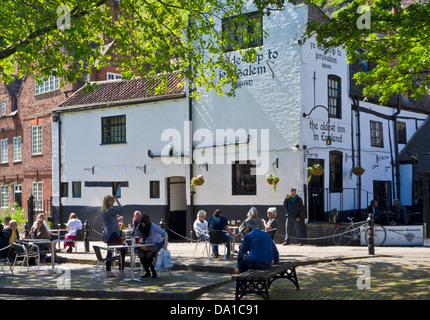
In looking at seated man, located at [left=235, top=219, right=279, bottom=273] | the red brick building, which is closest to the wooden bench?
seated man, located at [left=235, top=219, right=279, bottom=273]

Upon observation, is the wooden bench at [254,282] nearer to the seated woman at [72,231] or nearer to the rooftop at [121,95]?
the seated woman at [72,231]

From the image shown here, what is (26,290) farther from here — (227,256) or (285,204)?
(285,204)

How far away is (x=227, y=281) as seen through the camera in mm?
11570

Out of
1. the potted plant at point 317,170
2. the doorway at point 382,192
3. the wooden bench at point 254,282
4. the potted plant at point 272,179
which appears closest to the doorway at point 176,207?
the potted plant at point 272,179

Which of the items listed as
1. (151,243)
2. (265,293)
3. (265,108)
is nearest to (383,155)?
(265,108)

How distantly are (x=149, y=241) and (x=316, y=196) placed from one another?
32.4 ft

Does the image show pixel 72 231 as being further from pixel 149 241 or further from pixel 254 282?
pixel 254 282

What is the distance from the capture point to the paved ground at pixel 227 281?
32.7 ft

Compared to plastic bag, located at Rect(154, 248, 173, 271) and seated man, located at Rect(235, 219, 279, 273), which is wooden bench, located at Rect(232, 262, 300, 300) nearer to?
seated man, located at Rect(235, 219, 279, 273)

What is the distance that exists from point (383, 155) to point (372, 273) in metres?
13.3

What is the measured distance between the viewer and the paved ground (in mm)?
9953

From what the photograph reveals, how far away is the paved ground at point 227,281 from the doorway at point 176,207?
25.5 feet

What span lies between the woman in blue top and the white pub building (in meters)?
7.58

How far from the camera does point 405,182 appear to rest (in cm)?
2498
